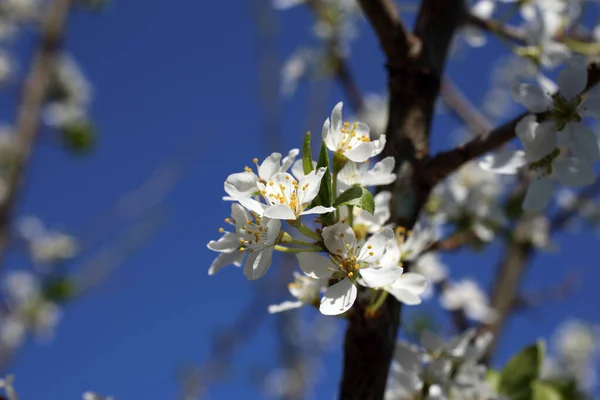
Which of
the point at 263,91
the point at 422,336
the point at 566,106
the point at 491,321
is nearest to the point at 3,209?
the point at 263,91

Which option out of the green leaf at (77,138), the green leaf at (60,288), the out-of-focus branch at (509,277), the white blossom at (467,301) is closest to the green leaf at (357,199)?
the white blossom at (467,301)

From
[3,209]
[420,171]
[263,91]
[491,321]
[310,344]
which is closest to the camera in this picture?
[420,171]

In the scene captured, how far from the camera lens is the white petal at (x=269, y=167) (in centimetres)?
84

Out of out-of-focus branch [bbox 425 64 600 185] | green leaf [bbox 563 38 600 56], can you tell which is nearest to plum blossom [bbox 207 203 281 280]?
out-of-focus branch [bbox 425 64 600 185]

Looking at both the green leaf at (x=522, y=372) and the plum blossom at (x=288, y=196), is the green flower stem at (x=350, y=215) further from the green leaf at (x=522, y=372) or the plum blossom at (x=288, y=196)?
the green leaf at (x=522, y=372)

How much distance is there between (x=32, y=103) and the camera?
4.27 metres

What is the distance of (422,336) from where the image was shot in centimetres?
110

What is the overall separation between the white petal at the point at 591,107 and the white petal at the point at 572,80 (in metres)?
0.03

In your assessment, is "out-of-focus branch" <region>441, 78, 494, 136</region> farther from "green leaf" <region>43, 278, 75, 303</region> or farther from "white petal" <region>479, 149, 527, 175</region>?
"green leaf" <region>43, 278, 75, 303</region>

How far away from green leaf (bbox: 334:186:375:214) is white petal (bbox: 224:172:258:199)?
139 mm

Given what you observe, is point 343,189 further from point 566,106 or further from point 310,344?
point 310,344

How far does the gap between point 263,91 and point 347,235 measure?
147 inches

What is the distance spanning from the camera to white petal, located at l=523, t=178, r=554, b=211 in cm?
101

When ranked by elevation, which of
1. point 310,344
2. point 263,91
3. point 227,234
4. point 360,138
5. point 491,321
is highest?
point 227,234
